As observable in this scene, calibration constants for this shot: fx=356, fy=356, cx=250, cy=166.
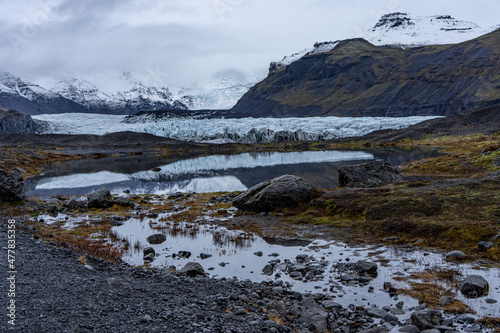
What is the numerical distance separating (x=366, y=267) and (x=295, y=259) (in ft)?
9.62

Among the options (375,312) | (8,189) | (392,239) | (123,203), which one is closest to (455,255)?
(392,239)

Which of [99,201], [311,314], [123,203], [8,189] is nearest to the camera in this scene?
[311,314]

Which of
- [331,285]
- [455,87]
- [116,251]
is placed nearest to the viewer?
[331,285]

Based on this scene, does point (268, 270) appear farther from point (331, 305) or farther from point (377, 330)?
point (377, 330)

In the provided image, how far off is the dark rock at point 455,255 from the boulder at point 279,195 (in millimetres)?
11561

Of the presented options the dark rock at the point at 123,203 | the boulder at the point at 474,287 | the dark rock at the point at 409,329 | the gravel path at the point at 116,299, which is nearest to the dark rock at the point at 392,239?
the boulder at the point at 474,287

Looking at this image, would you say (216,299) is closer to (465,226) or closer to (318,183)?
(465,226)

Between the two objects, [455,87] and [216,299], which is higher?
[455,87]

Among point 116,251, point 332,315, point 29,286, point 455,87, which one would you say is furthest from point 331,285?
point 455,87

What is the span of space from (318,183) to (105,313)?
31.4m

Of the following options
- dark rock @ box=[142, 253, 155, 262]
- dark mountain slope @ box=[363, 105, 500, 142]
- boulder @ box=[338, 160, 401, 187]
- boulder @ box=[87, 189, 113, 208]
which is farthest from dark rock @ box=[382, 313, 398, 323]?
dark mountain slope @ box=[363, 105, 500, 142]

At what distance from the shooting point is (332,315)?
8859mm

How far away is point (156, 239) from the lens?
17.4 m

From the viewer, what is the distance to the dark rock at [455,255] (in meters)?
12.0
